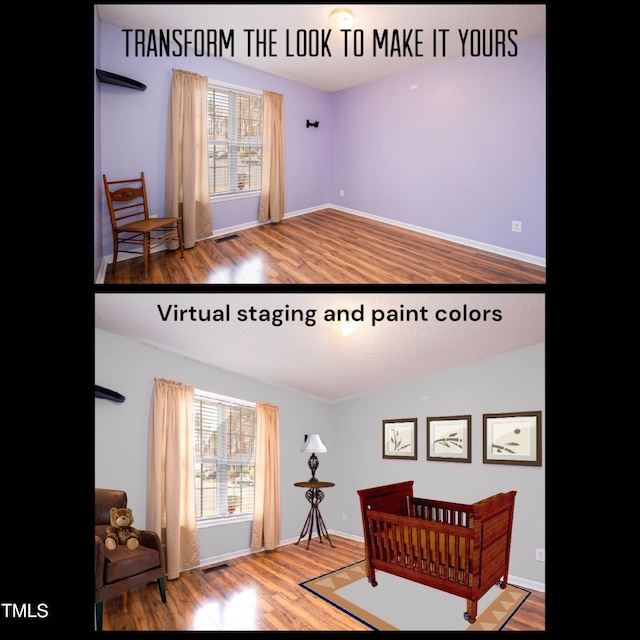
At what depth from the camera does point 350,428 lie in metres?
5.17

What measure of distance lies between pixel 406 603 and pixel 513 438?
5.03ft

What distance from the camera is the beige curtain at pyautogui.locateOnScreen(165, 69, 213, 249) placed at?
4.35 meters

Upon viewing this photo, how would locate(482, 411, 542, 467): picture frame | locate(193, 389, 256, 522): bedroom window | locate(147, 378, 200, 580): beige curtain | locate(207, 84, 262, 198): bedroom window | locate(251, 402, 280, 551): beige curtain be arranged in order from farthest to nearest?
locate(207, 84, 262, 198): bedroom window, locate(251, 402, 280, 551): beige curtain, locate(193, 389, 256, 522): bedroom window, locate(147, 378, 200, 580): beige curtain, locate(482, 411, 542, 467): picture frame

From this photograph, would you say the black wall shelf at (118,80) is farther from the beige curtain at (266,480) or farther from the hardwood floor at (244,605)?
the hardwood floor at (244,605)

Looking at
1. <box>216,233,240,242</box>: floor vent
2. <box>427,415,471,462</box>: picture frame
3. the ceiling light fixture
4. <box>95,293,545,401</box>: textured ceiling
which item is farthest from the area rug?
the ceiling light fixture

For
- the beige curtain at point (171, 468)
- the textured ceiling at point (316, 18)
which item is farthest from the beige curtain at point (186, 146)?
the beige curtain at point (171, 468)

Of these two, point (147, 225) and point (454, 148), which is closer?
point (147, 225)

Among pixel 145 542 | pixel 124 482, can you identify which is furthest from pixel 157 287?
pixel 124 482

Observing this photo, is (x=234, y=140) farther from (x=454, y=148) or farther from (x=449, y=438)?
(x=449, y=438)

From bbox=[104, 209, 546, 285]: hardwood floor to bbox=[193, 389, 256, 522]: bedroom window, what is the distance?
113cm

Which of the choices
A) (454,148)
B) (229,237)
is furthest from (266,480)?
(454,148)

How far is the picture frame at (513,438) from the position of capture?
3.98 meters

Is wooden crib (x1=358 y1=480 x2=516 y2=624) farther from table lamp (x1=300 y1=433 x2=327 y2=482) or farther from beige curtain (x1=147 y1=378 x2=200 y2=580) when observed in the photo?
beige curtain (x1=147 y1=378 x2=200 y2=580)

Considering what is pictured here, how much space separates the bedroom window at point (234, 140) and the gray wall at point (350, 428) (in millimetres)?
2017
